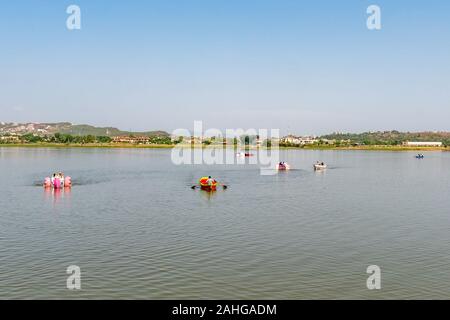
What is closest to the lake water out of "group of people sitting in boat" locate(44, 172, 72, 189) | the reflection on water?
the reflection on water

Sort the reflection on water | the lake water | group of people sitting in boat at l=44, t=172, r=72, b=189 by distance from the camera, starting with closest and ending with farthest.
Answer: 1. the lake water
2. the reflection on water
3. group of people sitting in boat at l=44, t=172, r=72, b=189

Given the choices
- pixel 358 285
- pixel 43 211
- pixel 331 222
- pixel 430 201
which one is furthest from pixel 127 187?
pixel 358 285

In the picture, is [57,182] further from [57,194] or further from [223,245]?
[223,245]

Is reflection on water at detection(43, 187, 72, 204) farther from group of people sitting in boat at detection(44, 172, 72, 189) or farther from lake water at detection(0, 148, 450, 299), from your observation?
group of people sitting in boat at detection(44, 172, 72, 189)

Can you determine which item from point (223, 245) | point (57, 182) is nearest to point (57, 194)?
point (57, 182)

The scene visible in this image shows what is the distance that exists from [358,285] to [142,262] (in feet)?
40.0

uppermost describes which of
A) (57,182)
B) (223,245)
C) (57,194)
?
(57,182)

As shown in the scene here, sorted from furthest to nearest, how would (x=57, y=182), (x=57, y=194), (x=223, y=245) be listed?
(x=57, y=182), (x=57, y=194), (x=223, y=245)

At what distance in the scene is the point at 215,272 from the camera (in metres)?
25.1

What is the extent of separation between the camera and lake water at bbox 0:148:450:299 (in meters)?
22.8

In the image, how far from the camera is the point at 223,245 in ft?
103

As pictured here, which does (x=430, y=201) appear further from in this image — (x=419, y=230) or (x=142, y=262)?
(x=142, y=262)

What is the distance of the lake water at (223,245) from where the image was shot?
74.7ft

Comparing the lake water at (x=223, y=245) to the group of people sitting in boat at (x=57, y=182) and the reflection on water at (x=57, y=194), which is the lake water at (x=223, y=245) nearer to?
the reflection on water at (x=57, y=194)
